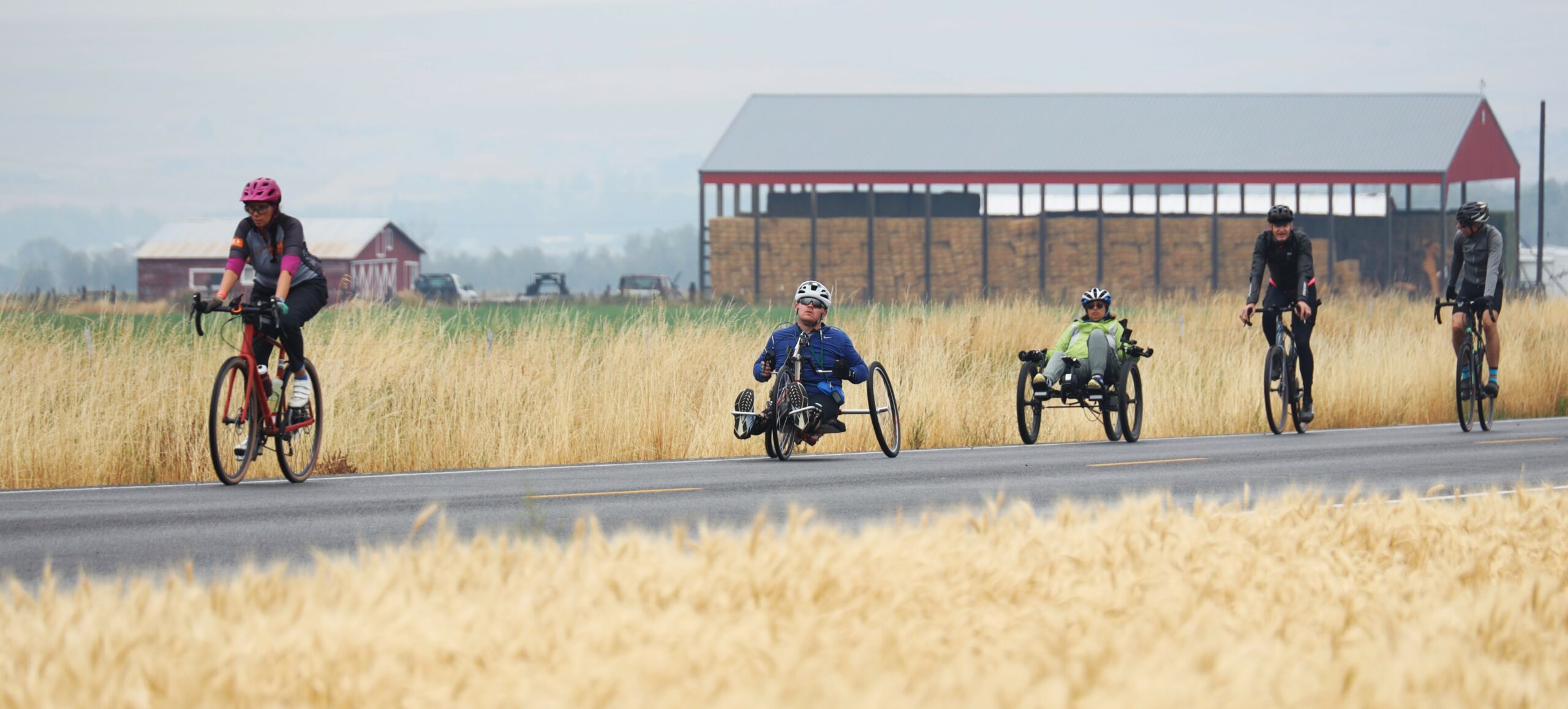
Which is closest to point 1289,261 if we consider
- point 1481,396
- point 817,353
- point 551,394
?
point 1481,396

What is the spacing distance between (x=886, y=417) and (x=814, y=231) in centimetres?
4086

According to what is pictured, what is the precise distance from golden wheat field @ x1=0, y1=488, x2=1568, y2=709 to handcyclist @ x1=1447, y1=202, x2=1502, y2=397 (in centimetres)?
1014

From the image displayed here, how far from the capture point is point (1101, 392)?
50.5 feet

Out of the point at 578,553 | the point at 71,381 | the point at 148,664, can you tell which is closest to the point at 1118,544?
the point at 578,553

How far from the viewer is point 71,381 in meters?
15.7

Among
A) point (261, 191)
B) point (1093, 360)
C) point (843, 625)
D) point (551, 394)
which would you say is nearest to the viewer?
point (843, 625)

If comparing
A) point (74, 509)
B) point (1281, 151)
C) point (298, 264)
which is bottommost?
point (74, 509)

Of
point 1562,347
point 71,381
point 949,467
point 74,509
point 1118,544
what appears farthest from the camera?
point 1562,347

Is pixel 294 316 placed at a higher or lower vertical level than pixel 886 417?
higher

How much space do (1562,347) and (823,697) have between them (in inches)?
884

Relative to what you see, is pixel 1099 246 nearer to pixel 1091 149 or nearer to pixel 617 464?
pixel 1091 149

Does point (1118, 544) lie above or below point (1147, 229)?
below

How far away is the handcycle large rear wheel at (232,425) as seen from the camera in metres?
11.2

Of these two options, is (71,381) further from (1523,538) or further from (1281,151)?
(1281,151)
